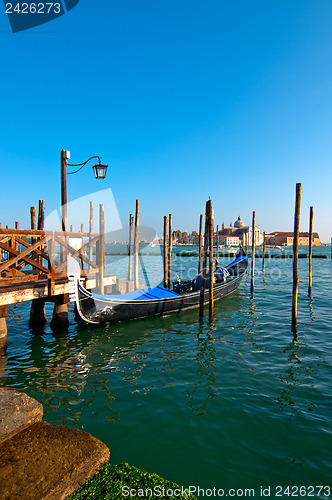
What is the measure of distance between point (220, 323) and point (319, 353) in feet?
10.5

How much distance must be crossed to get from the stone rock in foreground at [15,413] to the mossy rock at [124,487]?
846 millimetres

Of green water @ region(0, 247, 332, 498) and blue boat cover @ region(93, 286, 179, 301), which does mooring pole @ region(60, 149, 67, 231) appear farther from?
green water @ region(0, 247, 332, 498)

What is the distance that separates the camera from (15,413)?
8.89 ft

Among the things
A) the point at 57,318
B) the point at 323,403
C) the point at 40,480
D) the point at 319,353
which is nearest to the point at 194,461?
the point at 40,480

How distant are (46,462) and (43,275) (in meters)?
5.97

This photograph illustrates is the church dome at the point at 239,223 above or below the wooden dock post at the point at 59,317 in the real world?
above

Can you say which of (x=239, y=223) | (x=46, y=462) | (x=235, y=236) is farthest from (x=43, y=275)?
(x=239, y=223)

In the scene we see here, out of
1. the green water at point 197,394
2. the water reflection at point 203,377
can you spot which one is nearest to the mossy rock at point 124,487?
the green water at point 197,394

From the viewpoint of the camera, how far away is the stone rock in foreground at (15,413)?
2.61 metres

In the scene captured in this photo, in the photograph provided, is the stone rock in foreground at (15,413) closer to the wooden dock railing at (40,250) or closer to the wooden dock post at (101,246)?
the wooden dock railing at (40,250)

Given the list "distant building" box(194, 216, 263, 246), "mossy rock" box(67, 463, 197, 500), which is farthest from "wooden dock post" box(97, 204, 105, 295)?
"distant building" box(194, 216, 263, 246)

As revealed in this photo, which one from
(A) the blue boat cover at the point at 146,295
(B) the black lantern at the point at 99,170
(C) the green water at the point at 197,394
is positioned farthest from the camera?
(A) the blue boat cover at the point at 146,295

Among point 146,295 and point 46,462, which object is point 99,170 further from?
point 46,462

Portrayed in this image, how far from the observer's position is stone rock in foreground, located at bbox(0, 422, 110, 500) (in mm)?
2121
